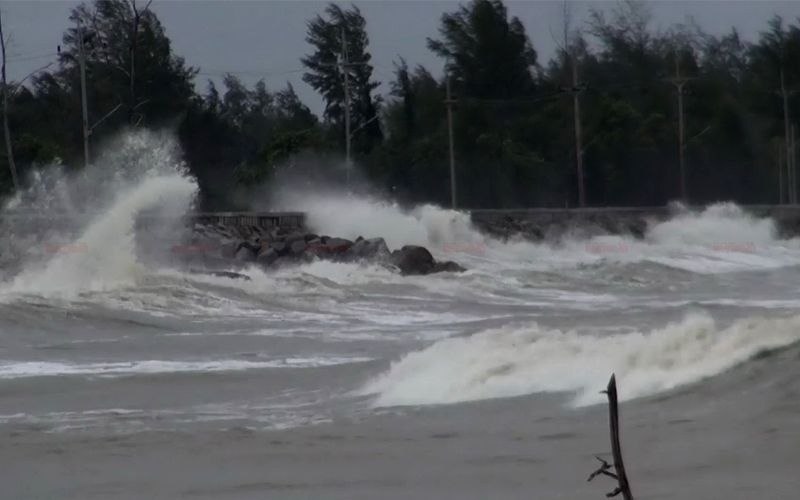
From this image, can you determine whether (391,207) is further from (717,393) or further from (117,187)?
(717,393)

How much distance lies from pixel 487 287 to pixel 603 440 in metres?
20.4

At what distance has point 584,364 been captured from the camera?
12.9m

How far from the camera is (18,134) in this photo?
46719 millimetres

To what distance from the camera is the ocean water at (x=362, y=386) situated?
8852mm

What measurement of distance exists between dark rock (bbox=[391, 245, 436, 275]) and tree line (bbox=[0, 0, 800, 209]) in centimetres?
1402

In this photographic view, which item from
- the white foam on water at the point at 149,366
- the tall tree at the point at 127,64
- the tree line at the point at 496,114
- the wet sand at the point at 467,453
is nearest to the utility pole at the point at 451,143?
the tree line at the point at 496,114

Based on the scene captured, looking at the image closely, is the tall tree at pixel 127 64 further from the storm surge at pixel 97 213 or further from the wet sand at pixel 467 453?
the wet sand at pixel 467 453

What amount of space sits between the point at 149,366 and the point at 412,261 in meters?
16.5

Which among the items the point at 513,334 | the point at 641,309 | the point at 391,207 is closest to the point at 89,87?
the point at 391,207

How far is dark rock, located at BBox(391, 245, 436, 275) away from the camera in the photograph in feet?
104

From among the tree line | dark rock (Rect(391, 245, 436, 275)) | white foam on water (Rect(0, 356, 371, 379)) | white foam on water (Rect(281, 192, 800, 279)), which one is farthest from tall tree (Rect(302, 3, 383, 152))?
white foam on water (Rect(0, 356, 371, 379))

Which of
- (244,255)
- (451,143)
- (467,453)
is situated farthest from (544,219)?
(467,453)

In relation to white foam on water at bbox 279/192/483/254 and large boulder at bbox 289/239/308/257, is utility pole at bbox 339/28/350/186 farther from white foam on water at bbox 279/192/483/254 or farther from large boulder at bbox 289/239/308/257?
large boulder at bbox 289/239/308/257

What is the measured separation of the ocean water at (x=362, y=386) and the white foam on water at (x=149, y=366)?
0.11ft
